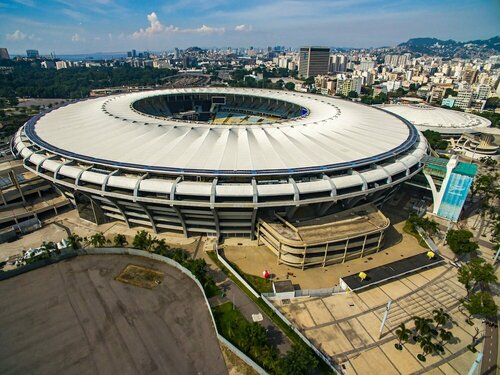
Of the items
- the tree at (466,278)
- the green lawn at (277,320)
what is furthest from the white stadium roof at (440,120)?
the green lawn at (277,320)

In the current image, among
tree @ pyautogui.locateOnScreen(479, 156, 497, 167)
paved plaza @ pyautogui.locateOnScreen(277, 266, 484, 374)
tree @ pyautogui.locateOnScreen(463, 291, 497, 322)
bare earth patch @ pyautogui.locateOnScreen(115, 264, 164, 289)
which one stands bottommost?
tree @ pyautogui.locateOnScreen(479, 156, 497, 167)

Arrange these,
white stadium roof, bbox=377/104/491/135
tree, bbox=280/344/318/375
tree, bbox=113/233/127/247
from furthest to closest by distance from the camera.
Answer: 1. white stadium roof, bbox=377/104/491/135
2. tree, bbox=113/233/127/247
3. tree, bbox=280/344/318/375

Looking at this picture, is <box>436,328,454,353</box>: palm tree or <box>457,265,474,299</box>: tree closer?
<box>436,328,454,353</box>: palm tree

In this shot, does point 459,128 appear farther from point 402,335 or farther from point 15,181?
point 15,181

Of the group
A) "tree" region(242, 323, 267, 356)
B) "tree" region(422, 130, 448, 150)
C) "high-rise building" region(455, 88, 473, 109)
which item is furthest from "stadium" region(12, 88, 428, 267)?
"high-rise building" region(455, 88, 473, 109)

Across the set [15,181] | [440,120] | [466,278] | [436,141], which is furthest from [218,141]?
[440,120]

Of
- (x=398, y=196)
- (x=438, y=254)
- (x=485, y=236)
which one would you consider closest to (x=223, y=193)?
(x=438, y=254)

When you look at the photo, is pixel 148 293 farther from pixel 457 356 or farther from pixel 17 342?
pixel 457 356

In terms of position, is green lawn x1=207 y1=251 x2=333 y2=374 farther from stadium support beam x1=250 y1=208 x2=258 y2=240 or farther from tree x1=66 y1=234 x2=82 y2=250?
tree x1=66 y1=234 x2=82 y2=250
